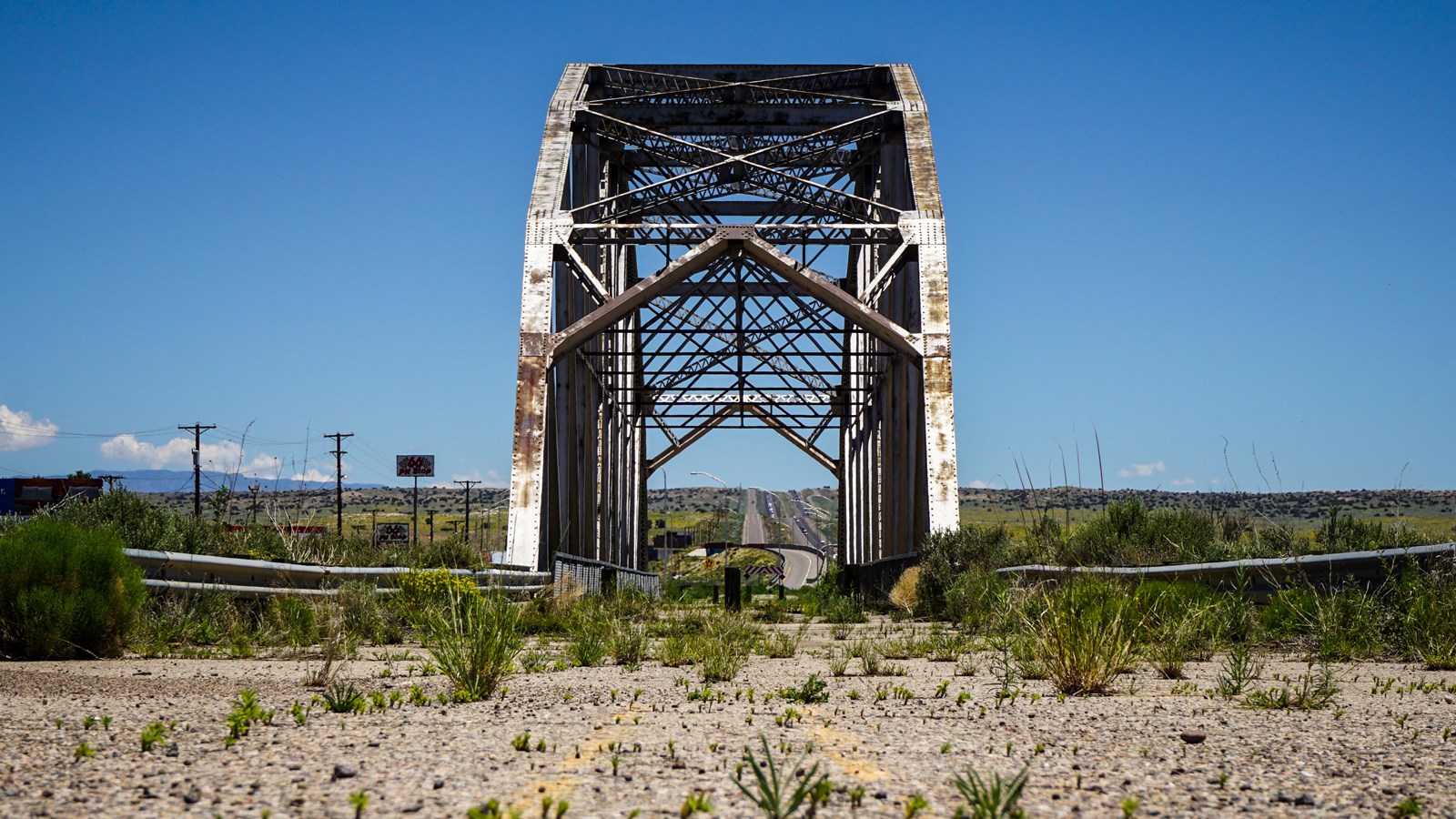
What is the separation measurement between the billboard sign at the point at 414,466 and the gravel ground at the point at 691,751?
92817 mm

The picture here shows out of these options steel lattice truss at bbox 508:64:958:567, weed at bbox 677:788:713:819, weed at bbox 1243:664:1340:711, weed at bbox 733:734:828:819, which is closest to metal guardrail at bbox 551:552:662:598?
steel lattice truss at bbox 508:64:958:567

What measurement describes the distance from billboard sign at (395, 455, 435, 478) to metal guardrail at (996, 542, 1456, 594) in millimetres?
89450

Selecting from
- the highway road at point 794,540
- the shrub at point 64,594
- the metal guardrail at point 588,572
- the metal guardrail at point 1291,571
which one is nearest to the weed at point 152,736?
the shrub at point 64,594

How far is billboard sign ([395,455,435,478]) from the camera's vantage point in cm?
9781

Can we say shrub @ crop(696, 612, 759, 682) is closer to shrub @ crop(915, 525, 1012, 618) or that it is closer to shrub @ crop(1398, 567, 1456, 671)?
shrub @ crop(915, 525, 1012, 618)

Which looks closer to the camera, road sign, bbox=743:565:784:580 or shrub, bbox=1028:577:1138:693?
shrub, bbox=1028:577:1138:693

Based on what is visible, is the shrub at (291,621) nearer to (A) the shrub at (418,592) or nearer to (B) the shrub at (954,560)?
(A) the shrub at (418,592)

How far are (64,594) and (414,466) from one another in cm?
9017

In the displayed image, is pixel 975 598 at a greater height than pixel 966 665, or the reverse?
pixel 975 598

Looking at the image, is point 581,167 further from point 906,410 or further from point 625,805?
point 625,805

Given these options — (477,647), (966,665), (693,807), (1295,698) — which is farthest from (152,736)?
(966,665)

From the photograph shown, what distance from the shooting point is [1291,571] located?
1051 centimetres

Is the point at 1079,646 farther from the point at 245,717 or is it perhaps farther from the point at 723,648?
the point at 245,717

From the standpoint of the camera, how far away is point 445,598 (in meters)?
10.9
